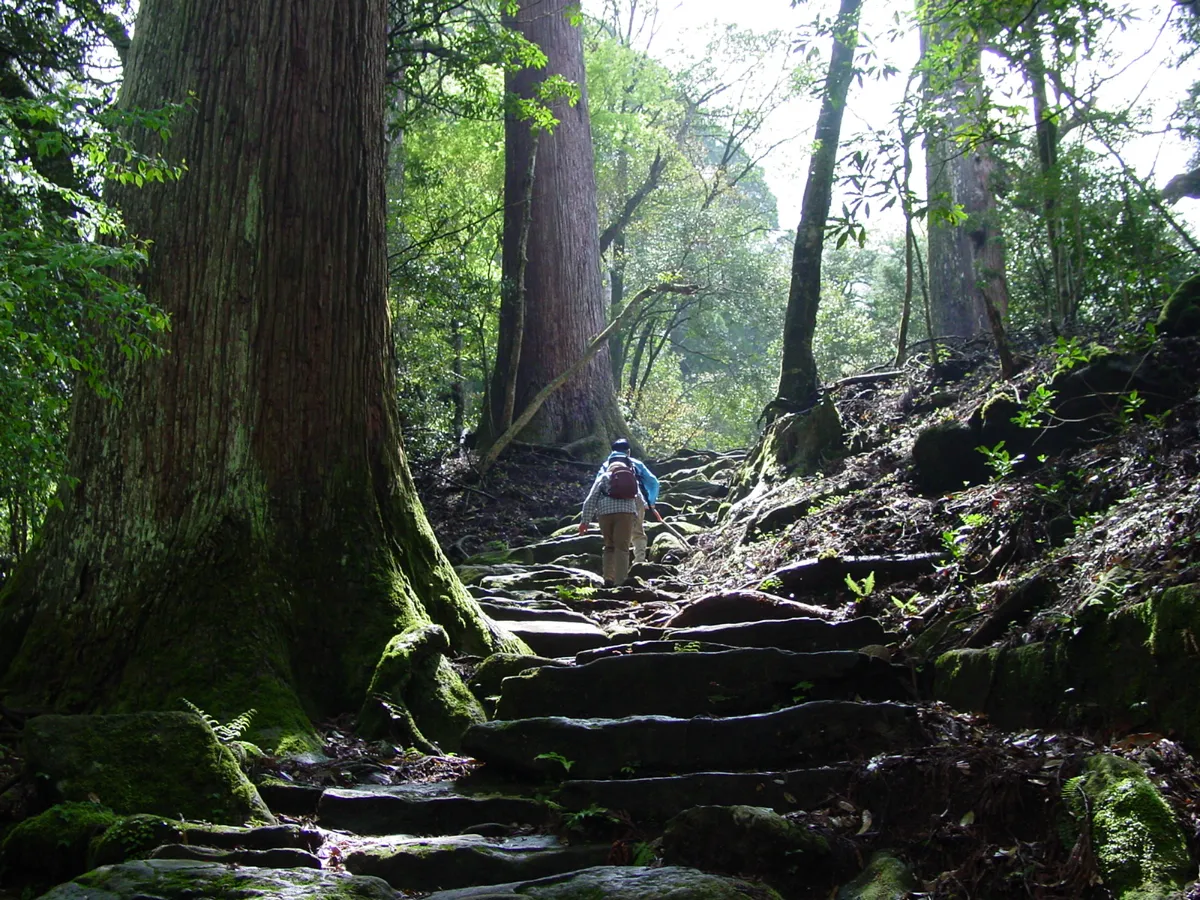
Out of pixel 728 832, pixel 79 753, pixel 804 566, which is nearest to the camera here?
pixel 728 832

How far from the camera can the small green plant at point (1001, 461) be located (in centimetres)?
758

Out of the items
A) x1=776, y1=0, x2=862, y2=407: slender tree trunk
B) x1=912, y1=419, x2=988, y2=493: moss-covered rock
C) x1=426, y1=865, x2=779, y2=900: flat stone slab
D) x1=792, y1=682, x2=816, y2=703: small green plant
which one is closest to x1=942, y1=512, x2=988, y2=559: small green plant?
x1=912, y1=419, x2=988, y2=493: moss-covered rock

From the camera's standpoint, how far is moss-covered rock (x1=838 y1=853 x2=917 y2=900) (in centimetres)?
344

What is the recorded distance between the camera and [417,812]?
4.38 metres

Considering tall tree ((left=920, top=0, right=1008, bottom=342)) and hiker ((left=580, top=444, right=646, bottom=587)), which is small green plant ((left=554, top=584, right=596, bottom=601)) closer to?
hiker ((left=580, top=444, right=646, bottom=587))

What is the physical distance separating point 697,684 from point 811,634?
1.03 metres

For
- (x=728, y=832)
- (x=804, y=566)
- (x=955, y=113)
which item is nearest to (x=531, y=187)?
(x=955, y=113)

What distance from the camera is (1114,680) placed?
4.38 m

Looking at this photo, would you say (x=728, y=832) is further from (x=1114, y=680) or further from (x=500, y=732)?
(x=1114, y=680)

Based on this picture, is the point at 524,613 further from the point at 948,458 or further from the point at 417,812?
the point at 417,812

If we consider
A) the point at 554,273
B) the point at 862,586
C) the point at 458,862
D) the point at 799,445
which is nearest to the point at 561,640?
the point at 862,586

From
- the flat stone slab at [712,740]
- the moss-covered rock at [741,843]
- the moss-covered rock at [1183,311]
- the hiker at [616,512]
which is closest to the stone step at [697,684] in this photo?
the flat stone slab at [712,740]

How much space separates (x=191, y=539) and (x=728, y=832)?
364 cm

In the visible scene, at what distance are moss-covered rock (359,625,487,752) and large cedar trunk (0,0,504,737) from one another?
280 millimetres
